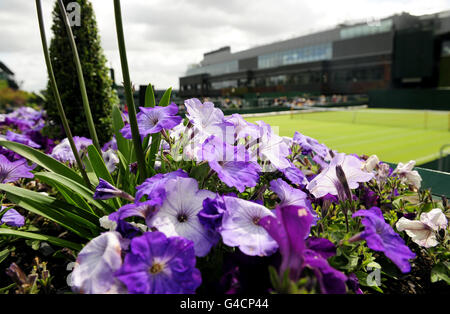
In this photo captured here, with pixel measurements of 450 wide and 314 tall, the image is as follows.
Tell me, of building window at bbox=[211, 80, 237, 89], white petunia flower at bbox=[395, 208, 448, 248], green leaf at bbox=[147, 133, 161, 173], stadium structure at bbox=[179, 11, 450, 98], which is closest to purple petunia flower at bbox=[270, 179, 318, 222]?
white petunia flower at bbox=[395, 208, 448, 248]

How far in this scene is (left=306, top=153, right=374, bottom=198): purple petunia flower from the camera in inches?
52.7

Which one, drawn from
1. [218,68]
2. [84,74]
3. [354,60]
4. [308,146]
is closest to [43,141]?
[84,74]

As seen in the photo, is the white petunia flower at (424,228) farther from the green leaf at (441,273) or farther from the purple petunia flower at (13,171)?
the purple petunia flower at (13,171)

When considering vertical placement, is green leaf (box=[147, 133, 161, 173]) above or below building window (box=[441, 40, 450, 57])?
below

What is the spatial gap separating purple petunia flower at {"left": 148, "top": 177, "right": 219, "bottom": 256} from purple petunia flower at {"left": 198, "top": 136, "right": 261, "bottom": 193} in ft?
0.32

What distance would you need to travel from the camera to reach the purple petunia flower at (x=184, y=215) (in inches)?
38.8

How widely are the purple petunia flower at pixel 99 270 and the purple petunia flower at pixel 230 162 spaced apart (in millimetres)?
410

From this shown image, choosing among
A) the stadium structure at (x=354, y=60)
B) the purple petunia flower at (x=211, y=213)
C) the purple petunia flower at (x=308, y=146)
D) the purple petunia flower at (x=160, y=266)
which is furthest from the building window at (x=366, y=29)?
the purple petunia flower at (x=160, y=266)

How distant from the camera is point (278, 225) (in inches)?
35.7

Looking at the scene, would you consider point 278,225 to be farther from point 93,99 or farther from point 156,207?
point 93,99

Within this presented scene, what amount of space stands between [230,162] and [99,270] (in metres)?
0.58

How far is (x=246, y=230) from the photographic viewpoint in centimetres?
→ 100

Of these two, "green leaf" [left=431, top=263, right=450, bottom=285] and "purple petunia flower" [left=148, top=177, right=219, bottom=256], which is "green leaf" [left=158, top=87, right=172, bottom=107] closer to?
"purple petunia flower" [left=148, top=177, right=219, bottom=256]

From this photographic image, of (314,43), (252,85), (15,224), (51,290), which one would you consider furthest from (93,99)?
(252,85)
